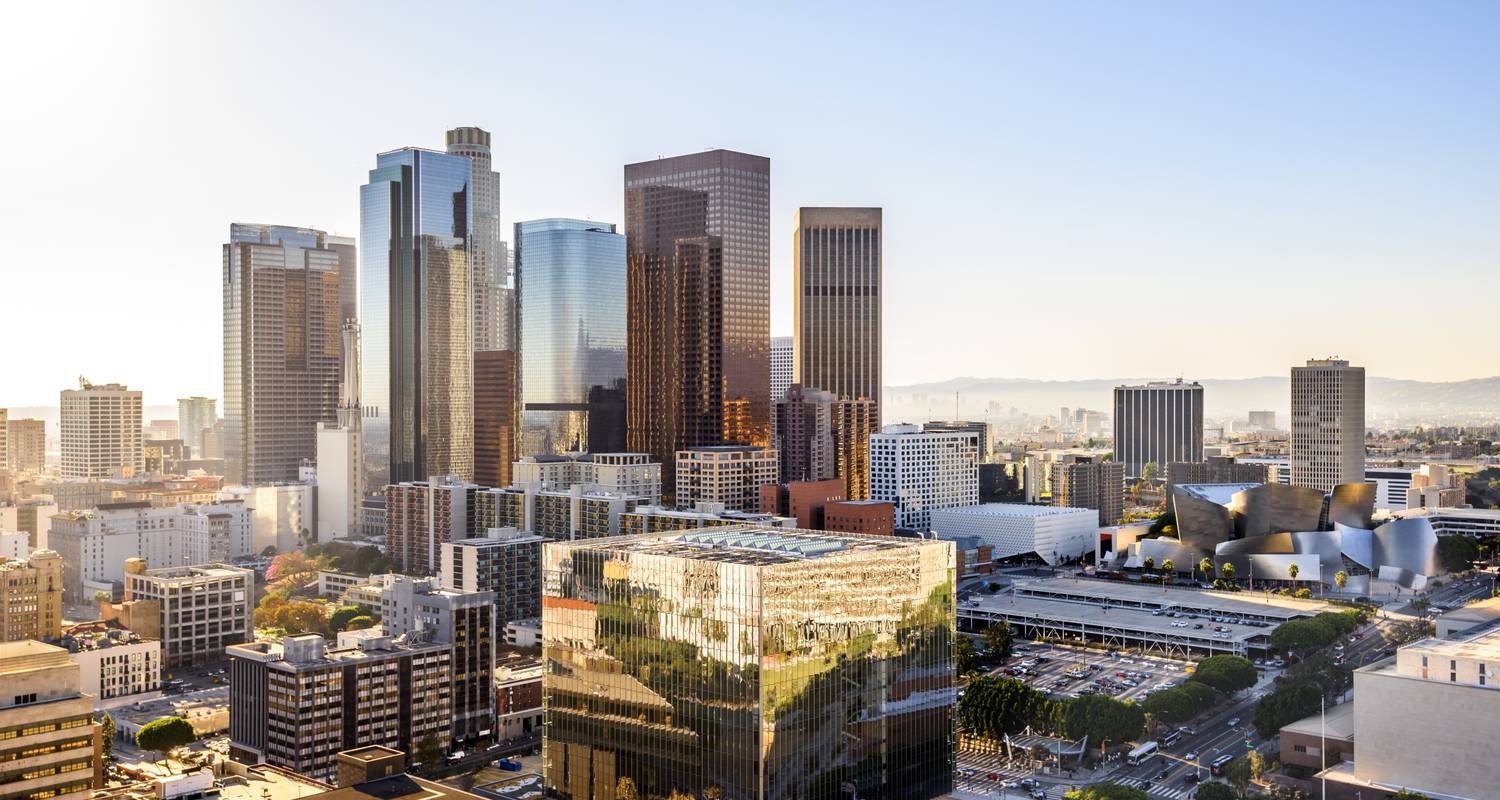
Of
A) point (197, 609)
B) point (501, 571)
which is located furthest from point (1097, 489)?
point (197, 609)

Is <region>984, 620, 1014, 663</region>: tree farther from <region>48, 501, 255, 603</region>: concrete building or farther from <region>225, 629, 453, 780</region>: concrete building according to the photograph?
<region>48, 501, 255, 603</region>: concrete building

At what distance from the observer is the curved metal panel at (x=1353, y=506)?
70.4 m

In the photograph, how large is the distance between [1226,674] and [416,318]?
248ft

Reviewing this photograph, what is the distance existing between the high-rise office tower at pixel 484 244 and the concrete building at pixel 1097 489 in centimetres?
4874

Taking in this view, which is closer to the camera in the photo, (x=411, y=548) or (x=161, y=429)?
(x=411, y=548)

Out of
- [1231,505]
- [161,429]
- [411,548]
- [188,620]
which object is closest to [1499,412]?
[1231,505]

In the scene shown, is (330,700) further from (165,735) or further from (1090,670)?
(1090,670)

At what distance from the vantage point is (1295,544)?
2680 inches

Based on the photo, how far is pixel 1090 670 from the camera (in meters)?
48.9

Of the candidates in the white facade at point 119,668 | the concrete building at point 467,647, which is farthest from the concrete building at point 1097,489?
the white facade at point 119,668

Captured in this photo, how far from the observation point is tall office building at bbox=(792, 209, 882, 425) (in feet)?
344

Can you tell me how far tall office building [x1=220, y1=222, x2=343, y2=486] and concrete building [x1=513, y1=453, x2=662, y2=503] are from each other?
37730mm

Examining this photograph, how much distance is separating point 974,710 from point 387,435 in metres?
73.6

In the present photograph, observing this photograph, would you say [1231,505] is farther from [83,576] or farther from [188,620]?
[83,576]
